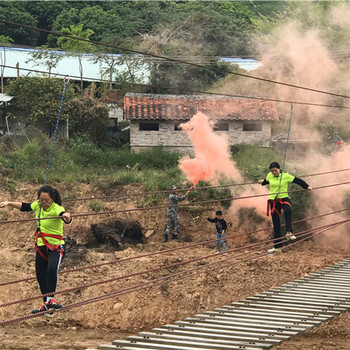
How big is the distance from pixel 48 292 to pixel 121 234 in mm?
11972

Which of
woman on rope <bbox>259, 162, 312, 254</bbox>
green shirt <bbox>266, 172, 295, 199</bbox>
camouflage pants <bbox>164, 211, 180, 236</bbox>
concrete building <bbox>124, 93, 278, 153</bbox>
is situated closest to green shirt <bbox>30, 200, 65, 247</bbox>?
woman on rope <bbox>259, 162, 312, 254</bbox>

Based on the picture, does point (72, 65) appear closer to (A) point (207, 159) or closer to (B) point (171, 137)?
(B) point (171, 137)

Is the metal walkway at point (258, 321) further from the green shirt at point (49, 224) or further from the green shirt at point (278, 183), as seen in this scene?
the green shirt at point (278, 183)

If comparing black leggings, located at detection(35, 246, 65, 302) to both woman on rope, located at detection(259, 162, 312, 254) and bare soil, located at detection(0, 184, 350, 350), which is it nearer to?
bare soil, located at detection(0, 184, 350, 350)

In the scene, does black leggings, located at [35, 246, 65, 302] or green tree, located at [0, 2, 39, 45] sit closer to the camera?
black leggings, located at [35, 246, 65, 302]

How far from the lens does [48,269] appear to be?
31.2 feet

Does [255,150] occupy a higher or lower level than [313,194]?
higher

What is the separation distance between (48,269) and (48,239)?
44 centimetres

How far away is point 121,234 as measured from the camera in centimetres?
2150

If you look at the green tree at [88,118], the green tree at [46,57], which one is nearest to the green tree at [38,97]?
the green tree at [88,118]

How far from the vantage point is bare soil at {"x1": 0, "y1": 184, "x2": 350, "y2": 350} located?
13.0 metres

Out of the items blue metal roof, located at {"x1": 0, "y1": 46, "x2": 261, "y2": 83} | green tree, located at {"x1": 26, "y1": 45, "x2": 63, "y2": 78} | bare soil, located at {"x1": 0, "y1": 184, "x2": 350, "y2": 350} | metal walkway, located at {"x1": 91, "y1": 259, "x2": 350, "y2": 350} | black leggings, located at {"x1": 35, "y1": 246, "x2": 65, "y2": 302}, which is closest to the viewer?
black leggings, located at {"x1": 35, "y1": 246, "x2": 65, "y2": 302}

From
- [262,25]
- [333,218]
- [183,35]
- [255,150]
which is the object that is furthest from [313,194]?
[262,25]

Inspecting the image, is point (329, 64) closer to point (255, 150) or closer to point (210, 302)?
point (255, 150)
